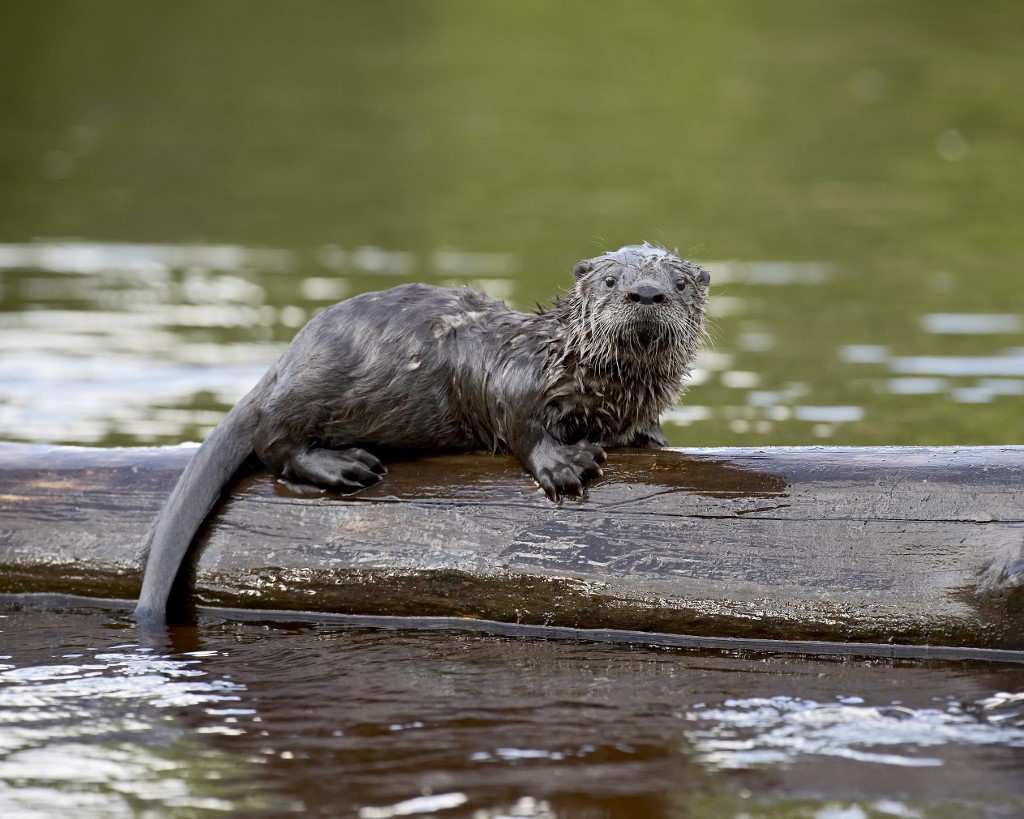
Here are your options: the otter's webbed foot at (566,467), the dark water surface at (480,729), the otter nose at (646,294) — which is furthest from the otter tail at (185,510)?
the otter nose at (646,294)

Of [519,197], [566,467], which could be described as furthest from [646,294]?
[519,197]

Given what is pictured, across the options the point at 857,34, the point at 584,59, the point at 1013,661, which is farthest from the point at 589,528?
the point at 857,34

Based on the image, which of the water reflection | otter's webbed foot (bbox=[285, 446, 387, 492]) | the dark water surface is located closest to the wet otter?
otter's webbed foot (bbox=[285, 446, 387, 492])

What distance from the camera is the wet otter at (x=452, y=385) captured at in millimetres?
4684

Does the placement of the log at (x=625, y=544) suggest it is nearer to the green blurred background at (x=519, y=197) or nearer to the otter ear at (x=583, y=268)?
the otter ear at (x=583, y=268)

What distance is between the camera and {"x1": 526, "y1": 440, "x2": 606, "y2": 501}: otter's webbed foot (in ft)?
14.8

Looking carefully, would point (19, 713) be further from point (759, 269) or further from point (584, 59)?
point (584, 59)

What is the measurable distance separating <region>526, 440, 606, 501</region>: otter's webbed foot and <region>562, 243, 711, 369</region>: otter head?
0.29 metres

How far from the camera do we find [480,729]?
397 centimetres

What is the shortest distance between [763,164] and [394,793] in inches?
566

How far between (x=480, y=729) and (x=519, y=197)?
37.1 feet

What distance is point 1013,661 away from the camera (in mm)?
4242

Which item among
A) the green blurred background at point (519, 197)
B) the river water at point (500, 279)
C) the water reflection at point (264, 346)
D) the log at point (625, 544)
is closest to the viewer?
the river water at point (500, 279)

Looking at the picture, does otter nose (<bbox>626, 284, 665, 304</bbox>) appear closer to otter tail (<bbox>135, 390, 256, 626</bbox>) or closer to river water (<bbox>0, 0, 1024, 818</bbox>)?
river water (<bbox>0, 0, 1024, 818</bbox>)
